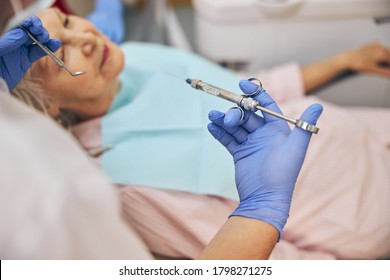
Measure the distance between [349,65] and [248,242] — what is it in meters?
0.83

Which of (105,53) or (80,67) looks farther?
(105,53)

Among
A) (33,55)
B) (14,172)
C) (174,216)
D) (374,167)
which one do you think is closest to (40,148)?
(14,172)

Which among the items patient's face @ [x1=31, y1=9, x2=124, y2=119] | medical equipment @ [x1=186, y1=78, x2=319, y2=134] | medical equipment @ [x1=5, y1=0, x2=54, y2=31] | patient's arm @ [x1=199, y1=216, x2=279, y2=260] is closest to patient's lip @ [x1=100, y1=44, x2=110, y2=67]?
patient's face @ [x1=31, y1=9, x2=124, y2=119]

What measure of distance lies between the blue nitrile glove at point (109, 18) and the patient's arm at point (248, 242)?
0.82 m

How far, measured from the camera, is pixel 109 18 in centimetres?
144

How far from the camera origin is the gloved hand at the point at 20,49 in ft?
2.22

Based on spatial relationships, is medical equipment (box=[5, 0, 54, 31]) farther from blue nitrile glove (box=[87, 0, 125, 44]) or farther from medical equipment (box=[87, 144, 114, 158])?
blue nitrile glove (box=[87, 0, 125, 44])

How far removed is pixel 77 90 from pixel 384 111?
93 centimetres

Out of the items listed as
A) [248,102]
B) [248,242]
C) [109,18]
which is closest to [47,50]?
[248,102]

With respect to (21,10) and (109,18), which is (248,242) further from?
(109,18)

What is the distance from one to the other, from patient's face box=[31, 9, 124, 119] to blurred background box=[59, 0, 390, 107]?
0.35 metres

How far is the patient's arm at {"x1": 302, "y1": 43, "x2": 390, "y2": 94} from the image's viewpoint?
1.21 metres

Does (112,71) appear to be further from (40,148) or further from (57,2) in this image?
(40,148)

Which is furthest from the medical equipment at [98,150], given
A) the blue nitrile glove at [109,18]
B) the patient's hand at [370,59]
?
the patient's hand at [370,59]
